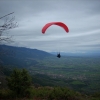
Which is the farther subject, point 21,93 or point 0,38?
point 21,93

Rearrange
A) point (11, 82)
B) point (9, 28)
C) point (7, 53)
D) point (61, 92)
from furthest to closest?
point (61, 92) < point (11, 82) < point (7, 53) < point (9, 28)

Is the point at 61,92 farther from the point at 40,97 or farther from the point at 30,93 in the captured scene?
the point at 30,93

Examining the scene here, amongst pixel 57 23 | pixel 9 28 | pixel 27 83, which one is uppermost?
pixel 57 23


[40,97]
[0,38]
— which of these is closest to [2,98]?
[40,97]

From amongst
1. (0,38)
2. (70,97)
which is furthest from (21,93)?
(0,38)

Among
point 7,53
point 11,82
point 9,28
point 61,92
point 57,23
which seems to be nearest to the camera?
point 9,28

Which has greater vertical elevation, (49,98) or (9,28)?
(9,28)

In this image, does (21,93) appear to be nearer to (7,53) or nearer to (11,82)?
(11,82)
